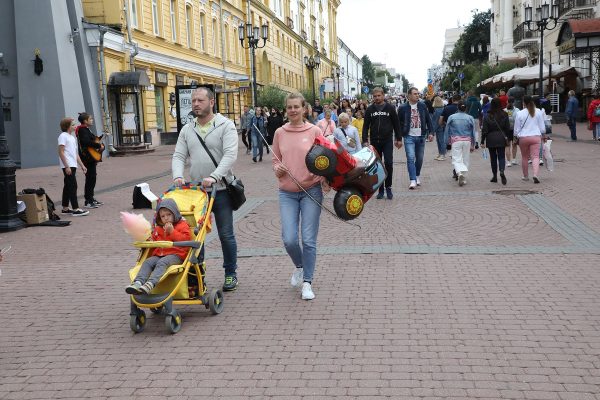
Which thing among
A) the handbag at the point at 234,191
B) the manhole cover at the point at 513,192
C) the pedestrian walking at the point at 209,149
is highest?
the pedestrian walking at the point at 209,149

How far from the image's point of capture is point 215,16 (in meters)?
43.2

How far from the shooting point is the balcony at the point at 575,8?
34.9 metres

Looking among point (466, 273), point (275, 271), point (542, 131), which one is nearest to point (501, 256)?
point (466, 273)

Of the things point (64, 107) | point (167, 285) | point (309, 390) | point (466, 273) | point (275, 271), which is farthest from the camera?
point (64, 107)

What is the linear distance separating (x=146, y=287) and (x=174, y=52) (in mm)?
31841

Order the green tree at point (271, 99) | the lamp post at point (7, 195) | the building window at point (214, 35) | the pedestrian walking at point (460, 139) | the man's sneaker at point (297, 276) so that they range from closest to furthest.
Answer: the man's sneaker at point (297, 276)
the lamp post at point (7, 195)
the pedestrian walking at point (460, 139)
the green tree at point (271, 99)
the building window at point (214, 35)

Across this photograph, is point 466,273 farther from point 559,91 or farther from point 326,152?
point 559,91

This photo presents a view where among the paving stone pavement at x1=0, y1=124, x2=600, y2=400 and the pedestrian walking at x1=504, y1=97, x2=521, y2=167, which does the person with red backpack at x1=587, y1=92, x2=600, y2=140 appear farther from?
the paving stone pavement at x1=0, y1=124, x2=600, y2=400

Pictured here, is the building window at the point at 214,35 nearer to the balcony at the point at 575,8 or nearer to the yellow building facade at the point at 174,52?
the yellow building facade at the point at 174,52

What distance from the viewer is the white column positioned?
205 feet

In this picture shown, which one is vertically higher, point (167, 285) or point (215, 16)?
point (215, 16)

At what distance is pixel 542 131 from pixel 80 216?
8931 mm

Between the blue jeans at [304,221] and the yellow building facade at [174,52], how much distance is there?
→ 2230 cm

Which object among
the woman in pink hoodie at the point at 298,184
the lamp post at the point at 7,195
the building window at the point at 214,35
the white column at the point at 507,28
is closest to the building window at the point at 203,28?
the building window at the point at 214,35
